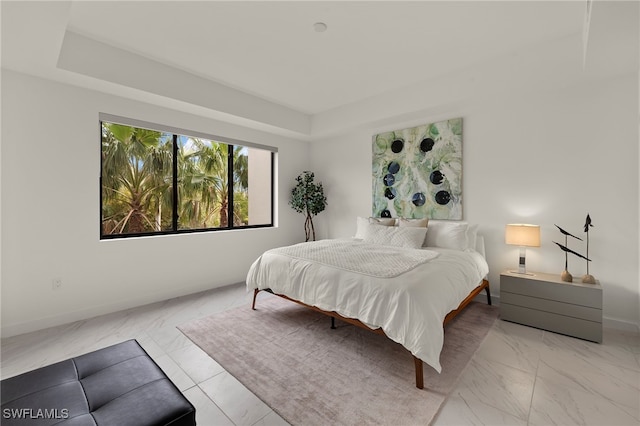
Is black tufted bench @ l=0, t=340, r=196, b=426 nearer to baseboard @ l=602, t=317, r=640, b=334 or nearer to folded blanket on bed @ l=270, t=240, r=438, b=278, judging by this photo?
folded blanket on bed @ l=270, t=240, r=438, b=278

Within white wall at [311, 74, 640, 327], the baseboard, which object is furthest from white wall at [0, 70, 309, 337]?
the baseboard

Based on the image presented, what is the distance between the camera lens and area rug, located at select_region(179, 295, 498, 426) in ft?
5.63

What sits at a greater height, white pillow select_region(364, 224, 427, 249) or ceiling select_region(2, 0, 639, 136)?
ceiling select_region(2, 0, 639, 136)

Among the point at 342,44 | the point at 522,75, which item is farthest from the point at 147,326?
the point at 522,75

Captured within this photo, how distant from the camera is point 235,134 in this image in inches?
167

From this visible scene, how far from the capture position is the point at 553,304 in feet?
Answer: 8.88

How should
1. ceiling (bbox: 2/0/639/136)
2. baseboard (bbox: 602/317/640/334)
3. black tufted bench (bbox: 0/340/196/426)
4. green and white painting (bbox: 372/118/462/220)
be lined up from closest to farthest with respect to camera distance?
black tufted bench (bbox: 0/340/196/426)
ceiling (bbox: 2/0/639/136)
baseboard (bbox: 602/317/640/334)
green and white painting (bbox: 372/118/462/220)

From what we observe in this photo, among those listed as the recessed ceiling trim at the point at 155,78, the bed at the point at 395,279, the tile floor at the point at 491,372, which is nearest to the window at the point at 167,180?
the recessed ceiling trim at the point at 155,78

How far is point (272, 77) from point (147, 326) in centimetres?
305

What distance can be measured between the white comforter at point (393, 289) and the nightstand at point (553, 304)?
1.12 ft

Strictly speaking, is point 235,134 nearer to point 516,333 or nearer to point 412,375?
point 412,375

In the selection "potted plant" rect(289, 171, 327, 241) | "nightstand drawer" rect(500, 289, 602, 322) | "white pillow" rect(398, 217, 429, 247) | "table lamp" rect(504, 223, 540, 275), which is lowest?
"nightstand drawer" rect(500, 289, 602, 322)

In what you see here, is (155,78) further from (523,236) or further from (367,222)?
(523,236)

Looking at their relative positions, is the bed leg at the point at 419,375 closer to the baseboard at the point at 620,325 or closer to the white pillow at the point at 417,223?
the white pillow at the point at 417,223
